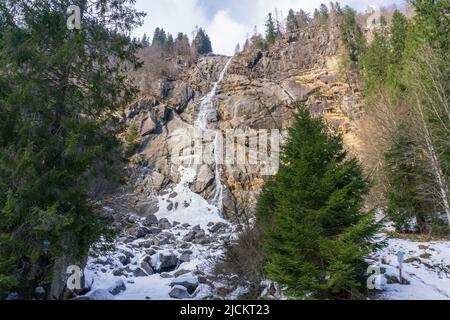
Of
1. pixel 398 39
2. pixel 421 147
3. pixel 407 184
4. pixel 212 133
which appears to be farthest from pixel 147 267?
pixel 398 39

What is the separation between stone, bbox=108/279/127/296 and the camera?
39.6 ft

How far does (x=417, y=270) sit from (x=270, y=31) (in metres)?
49.0

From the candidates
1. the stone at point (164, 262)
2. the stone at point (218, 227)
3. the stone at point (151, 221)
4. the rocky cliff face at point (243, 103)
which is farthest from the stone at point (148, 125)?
the stone at point (164, 262)

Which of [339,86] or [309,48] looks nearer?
[339,86]

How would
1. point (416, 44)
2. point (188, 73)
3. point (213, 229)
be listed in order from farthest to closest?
1. point (188, 73)
2. point (213, 229)
3. point (416, 44)

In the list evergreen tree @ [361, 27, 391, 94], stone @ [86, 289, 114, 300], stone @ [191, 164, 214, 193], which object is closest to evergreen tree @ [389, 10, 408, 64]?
evergreen tree @ [361, 27, 391, 94]

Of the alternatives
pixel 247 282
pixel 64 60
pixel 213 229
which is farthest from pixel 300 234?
pixel 213 229

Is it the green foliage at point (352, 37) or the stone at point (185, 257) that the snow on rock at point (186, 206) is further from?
the green foliage at point (352, 37)

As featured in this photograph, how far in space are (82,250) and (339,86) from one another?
3692 cm

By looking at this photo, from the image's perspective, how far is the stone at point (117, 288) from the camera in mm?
12084

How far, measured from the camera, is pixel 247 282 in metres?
9.99

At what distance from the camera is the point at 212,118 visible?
3825 cm

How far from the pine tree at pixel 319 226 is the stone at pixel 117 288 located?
703 cm

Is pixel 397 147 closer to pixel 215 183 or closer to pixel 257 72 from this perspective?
pixel 215 183
